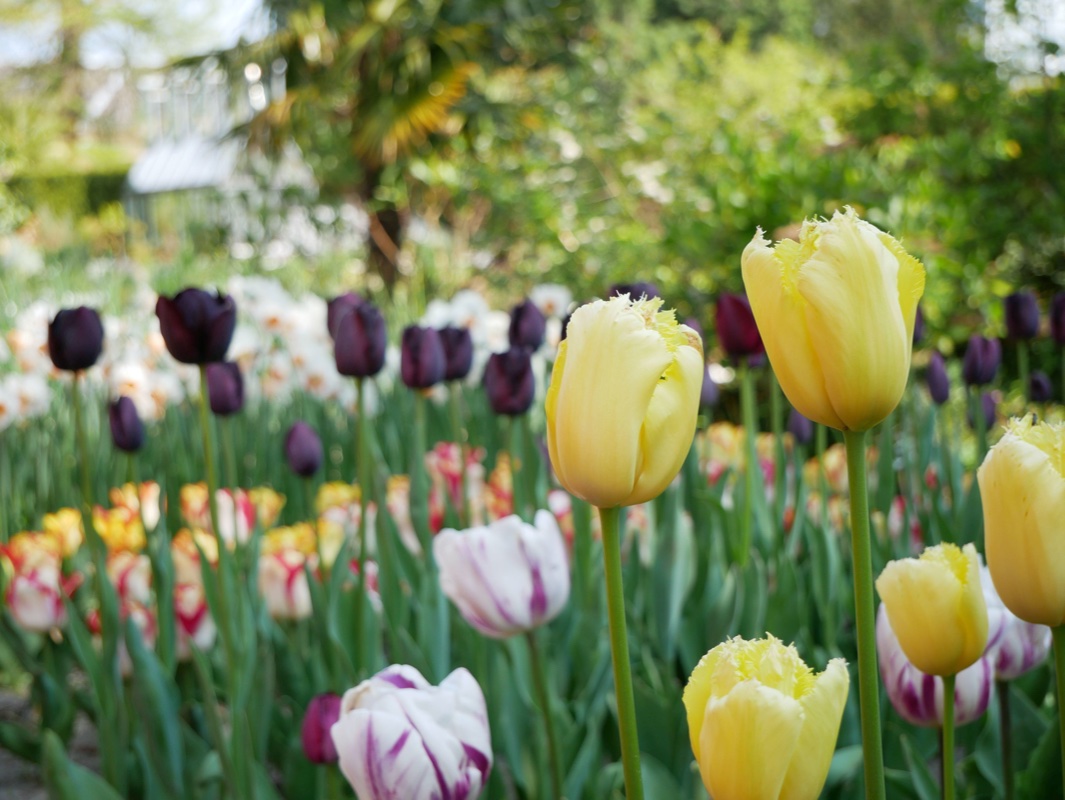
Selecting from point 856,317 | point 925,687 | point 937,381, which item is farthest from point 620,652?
Result: point 937,381

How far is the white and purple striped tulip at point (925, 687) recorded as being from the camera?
78 cm

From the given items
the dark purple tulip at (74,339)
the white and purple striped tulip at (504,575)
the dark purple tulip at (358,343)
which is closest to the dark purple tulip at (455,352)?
the dark purple tulip at (358,343)

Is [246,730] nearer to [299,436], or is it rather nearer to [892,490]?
[299,436]

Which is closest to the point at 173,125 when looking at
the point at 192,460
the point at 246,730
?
the point at 192,460

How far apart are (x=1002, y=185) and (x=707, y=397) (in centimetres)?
353

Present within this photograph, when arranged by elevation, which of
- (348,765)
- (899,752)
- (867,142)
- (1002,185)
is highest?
(867,142)

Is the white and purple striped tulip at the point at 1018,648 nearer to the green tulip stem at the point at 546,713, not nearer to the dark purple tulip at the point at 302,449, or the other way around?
the green tulip stem at the point at 546,713

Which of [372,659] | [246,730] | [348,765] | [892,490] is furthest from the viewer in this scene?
[892,490]

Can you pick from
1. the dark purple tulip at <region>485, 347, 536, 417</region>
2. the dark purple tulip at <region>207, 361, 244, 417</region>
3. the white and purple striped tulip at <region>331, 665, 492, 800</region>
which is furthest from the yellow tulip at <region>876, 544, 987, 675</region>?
the dark purple tulip at <region>207, 361, 244, 417</region>

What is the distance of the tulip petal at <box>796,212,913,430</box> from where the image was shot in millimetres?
433

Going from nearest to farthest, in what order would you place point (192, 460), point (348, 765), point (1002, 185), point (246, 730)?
point (348, 765) < point (246, 730) < point (192, 460) < point (1002, 185)

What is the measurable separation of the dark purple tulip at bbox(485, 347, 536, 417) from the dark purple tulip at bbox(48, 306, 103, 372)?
498 mm

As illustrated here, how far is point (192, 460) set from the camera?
7.75ft

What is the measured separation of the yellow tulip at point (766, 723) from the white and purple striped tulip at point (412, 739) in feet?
0.76
